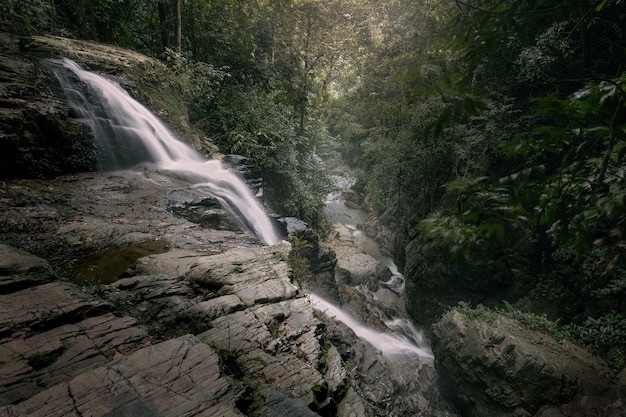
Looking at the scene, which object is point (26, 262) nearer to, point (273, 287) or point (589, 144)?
point (273, 287)

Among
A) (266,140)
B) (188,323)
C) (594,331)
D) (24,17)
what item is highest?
(24,17)

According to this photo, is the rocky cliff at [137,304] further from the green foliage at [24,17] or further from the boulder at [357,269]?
the boulder at [357,269]

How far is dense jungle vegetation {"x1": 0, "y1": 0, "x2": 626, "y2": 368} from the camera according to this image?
1749 mm

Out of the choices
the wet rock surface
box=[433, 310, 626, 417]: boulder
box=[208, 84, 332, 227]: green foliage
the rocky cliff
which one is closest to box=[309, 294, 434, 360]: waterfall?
the rocky cliff

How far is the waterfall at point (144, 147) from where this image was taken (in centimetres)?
736

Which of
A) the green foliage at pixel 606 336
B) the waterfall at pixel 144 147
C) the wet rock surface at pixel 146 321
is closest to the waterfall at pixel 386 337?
the waterfall at pixel 144 147

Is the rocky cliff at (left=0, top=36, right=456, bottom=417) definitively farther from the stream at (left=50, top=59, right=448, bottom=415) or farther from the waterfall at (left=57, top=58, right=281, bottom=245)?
the waterfall at (left=57, top=58, right=281, bottom=245)

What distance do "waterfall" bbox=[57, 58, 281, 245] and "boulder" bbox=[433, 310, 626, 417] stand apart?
5445mm

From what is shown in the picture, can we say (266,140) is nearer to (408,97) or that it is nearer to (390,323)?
(408,97)

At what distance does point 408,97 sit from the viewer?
11.8 m

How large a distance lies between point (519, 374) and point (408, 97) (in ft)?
30.8

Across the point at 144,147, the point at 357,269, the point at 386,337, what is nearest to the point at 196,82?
the point at 144,147

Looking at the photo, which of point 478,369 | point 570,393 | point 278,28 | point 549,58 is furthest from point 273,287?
point 278,28

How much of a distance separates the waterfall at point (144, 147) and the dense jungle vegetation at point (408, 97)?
2063 mm
